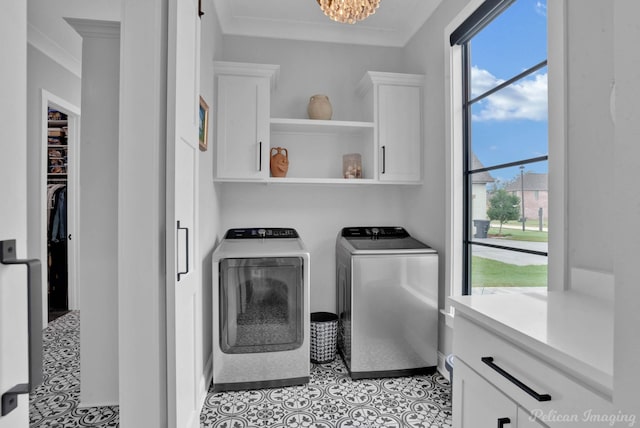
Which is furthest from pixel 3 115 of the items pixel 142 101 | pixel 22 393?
pixel 142 101

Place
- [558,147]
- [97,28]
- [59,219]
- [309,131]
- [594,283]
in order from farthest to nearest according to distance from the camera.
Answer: [59,219], [309,131], [97,28], [558,147], [594,283]

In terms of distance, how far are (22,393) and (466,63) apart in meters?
2.65

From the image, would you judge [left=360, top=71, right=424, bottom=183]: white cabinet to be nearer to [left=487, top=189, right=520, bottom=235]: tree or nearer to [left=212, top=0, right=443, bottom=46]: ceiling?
[left=212, top=0, right=443, bottom=46]: ceiling

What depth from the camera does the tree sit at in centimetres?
189

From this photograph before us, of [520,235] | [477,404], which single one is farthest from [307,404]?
[520,235]

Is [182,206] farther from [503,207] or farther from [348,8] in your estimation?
[503,207]

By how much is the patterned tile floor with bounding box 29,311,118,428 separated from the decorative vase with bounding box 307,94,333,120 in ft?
7.86

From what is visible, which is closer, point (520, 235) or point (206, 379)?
point (520, 235)

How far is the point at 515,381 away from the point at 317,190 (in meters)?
2.35

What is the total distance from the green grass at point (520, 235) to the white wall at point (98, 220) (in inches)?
87.5

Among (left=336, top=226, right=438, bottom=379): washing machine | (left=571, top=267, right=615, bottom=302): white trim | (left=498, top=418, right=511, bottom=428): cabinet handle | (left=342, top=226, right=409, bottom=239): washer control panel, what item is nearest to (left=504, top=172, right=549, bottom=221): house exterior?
(left=571, top=267, right=615, bottom=302): white trim

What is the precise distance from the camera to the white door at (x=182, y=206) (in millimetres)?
1324

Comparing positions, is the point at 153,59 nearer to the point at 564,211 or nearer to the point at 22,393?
the point at 22,393

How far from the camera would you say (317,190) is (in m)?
3.05
